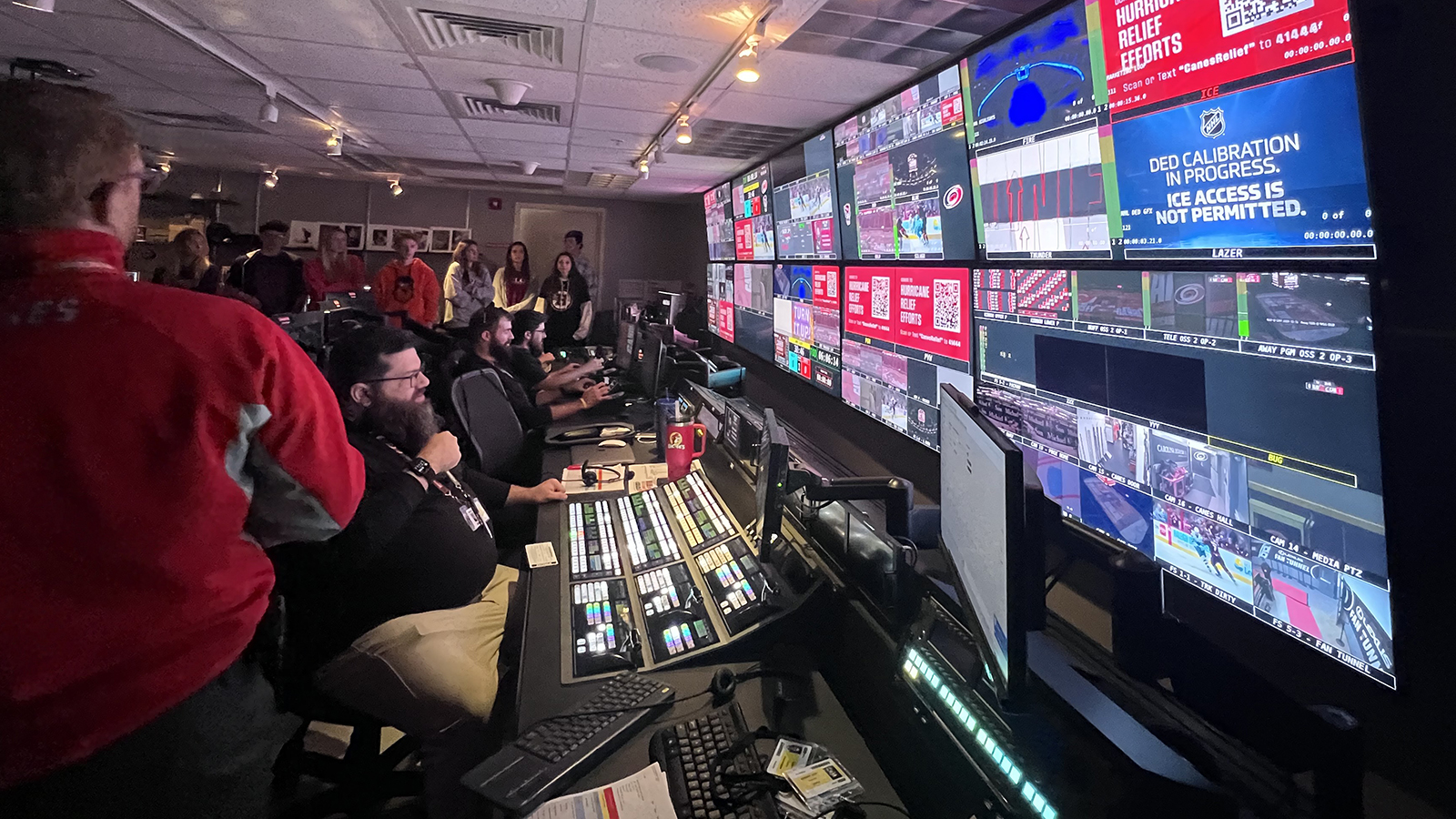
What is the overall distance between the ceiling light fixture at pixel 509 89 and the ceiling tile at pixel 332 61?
0.36 m

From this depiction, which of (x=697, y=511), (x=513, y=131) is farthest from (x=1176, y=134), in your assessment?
(x=513, y=131)

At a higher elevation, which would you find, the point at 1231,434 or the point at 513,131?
the point at 513,131

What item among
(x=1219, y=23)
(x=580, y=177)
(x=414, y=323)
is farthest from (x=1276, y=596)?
(x=580, y=177)

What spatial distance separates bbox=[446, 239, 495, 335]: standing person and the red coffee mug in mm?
5086

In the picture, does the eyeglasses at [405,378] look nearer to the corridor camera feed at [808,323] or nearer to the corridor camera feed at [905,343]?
the corridor camera feed at [905,343]

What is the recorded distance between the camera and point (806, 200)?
3559mm

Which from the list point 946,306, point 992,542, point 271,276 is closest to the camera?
point 992,542

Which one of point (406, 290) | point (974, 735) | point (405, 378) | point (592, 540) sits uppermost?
point (406, 290)

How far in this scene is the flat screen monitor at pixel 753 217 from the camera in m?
4.29

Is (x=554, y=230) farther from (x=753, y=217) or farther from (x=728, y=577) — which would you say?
(x=728, y=577)

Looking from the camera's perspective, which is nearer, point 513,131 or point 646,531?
point 646,531

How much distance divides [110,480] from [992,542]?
4.38ft

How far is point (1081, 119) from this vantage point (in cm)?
167

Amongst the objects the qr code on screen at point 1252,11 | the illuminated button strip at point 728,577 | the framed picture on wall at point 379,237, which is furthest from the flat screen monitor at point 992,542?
the framed picture on wall at point 379,237
